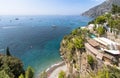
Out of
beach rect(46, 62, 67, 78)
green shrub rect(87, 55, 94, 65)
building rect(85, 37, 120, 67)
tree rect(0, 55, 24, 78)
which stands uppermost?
building rect(85, 37, 120, 67)

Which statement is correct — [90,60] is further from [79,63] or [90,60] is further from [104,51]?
[79,63]

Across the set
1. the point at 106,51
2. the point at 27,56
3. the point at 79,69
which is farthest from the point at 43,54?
the point at 106,51

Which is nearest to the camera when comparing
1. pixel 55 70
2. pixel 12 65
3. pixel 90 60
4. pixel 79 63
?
pixel 90 60

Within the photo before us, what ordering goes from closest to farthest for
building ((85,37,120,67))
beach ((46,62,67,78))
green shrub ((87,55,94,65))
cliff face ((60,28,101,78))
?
building ((85,37,120,67)) < green shrub ((87,55,94,65)) < cliff face ((60,28,101,78)) < beach ((46,62,67,78))

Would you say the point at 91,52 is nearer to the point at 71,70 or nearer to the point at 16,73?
the point at 71,70

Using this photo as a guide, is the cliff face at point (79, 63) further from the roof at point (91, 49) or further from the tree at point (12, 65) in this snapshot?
the tree at point (12, 65)

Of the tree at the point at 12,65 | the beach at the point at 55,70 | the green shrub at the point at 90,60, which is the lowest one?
the beach at the point at 55,70

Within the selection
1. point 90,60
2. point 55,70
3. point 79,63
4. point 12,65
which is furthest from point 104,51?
point 55,70

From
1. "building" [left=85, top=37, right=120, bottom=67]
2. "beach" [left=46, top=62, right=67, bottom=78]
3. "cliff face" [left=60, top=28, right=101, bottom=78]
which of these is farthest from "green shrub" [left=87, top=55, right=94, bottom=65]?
"beach" [left=46, top=62, right=67, bottom=78]

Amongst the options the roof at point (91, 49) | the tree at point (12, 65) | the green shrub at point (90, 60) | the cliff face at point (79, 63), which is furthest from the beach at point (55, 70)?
the green shrub at point (90, 60)

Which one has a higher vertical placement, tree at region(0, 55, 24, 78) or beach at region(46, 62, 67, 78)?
tree at region(0, 55, 24, 78)

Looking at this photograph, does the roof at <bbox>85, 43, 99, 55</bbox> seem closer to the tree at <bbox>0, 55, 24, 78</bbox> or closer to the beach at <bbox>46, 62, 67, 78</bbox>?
the beach at <bbox>46, 62, 67, 78</bbox>
